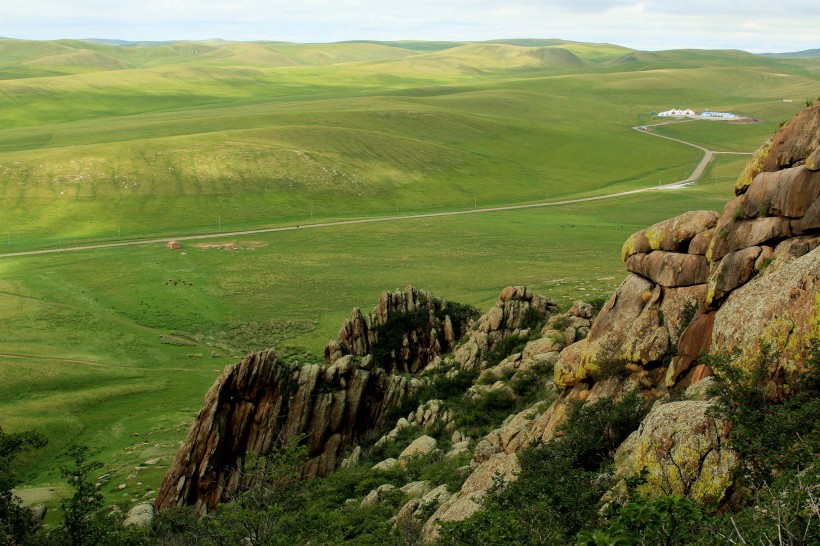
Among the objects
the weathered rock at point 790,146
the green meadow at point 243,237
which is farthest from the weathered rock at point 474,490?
the green meadow at point 243,237

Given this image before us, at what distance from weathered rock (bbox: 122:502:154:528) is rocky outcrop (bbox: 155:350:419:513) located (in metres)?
1.34

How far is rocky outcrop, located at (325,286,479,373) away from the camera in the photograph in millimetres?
48969

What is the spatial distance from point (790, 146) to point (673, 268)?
17.7 ft

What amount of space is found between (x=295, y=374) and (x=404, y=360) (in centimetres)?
1338

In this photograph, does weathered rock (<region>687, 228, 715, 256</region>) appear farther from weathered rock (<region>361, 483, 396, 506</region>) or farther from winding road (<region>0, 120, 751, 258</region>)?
winding road (<region>0, 120, 751, 258</region>)

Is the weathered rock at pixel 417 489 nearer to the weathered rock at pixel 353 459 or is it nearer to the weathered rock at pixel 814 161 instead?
the weathered rock at pixel 353 459

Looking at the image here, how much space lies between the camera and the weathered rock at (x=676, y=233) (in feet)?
86.2

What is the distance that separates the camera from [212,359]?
59.1 meters

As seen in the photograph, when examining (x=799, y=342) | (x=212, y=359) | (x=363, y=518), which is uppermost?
(x=799, y=342)

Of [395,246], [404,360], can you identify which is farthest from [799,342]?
[395,246]

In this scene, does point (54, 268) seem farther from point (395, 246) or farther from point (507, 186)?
point (507, 186)

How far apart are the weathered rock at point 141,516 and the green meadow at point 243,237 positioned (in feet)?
14.6

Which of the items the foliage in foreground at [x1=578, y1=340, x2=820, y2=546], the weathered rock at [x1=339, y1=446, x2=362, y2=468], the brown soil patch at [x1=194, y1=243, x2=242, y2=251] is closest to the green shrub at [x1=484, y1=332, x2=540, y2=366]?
the weathered rock at [x1=339, y1=446, x2=362, y2=468]

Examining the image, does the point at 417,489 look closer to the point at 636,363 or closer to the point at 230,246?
the point at 636,363
